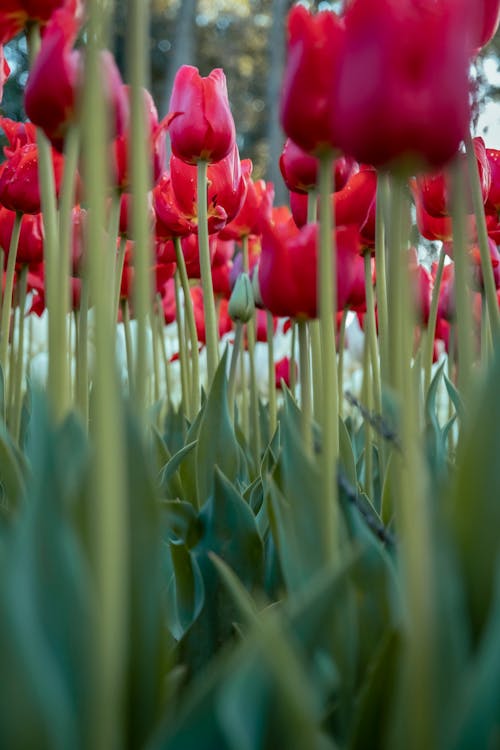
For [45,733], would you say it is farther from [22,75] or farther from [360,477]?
[22,75]

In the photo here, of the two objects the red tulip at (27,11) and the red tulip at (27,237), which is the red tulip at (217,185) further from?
the red tulip at (27,11)

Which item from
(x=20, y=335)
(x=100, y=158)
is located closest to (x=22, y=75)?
(x=20, y=335)

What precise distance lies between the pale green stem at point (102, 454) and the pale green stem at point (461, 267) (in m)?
0.17

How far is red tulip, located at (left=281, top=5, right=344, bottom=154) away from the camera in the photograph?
1.57 feet

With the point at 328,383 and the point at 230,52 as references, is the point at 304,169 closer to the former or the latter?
the point at 328,383

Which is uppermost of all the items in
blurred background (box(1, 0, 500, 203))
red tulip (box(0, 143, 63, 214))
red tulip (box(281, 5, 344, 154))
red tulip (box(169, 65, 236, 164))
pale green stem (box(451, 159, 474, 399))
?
blurred background (box(1, 0, 500, 203))

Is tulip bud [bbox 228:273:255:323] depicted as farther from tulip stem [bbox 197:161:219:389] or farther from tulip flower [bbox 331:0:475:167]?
tulip flower [bbox 331:0:475:167]

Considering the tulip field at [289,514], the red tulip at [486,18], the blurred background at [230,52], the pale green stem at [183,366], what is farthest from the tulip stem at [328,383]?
the blurred background at [230,52]

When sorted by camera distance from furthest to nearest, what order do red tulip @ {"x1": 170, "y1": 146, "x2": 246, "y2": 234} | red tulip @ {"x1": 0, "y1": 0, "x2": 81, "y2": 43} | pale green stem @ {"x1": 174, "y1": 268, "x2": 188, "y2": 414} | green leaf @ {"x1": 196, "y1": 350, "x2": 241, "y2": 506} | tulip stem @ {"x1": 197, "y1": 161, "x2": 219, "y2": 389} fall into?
pale green stem @ {"x1": 174, "y1": 268, "x2": 188, "y2": 414}
red tulip @ {"x1": 170, "y1": 146, "x2": 246, "y2": 234}
tulip stem @ {"x1": 197, "y1": 161, "x2": 219, "y2": 389}
green leaf @ {"x1": 196, "y1": 350, "x2": 241, "y2": 506}
red tulip @ {"x1": 0, "y1": 0, "x2": 81, "y2": 43}

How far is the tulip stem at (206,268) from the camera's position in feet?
3.02

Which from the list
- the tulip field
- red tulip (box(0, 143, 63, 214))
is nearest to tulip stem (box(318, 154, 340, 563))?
the tulip field

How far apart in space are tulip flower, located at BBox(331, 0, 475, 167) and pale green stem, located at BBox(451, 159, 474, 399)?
0.02 m

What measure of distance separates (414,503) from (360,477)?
73cm

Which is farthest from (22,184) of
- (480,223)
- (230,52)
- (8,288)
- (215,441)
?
(230,52)
